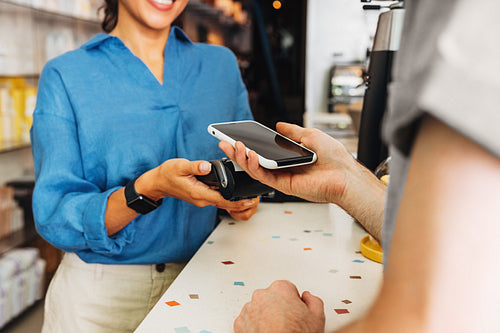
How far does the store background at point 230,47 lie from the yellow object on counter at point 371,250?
0.99 meters

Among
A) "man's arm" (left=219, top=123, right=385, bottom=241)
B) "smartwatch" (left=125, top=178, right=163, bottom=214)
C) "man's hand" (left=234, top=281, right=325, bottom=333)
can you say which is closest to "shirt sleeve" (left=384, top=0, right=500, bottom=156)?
"man's hand" (left=234, top=281, right=325, bottom=333)

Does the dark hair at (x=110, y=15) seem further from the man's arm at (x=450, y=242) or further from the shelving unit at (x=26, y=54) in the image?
the man's arm at (x=450, y=242)

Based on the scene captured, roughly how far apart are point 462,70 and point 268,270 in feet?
2.46

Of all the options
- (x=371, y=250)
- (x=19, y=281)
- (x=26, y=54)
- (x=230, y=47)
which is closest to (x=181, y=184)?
(x=371, y=250)

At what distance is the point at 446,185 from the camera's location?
28 centimetres

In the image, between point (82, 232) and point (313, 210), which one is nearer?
point (82, 232)

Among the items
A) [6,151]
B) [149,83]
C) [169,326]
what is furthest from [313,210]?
[6,151]

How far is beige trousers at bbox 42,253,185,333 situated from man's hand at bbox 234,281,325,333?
1.80 ft

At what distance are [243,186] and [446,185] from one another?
70 centimetres

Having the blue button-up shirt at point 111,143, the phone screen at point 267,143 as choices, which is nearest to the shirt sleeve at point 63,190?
the blue button-up shirt at point 111,143

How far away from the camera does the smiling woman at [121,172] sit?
1042 millimetres

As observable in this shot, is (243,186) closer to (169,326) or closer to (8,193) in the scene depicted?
(169,326)

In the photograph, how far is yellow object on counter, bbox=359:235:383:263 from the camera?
968mm

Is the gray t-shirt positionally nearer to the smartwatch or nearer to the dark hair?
the smartwatch
